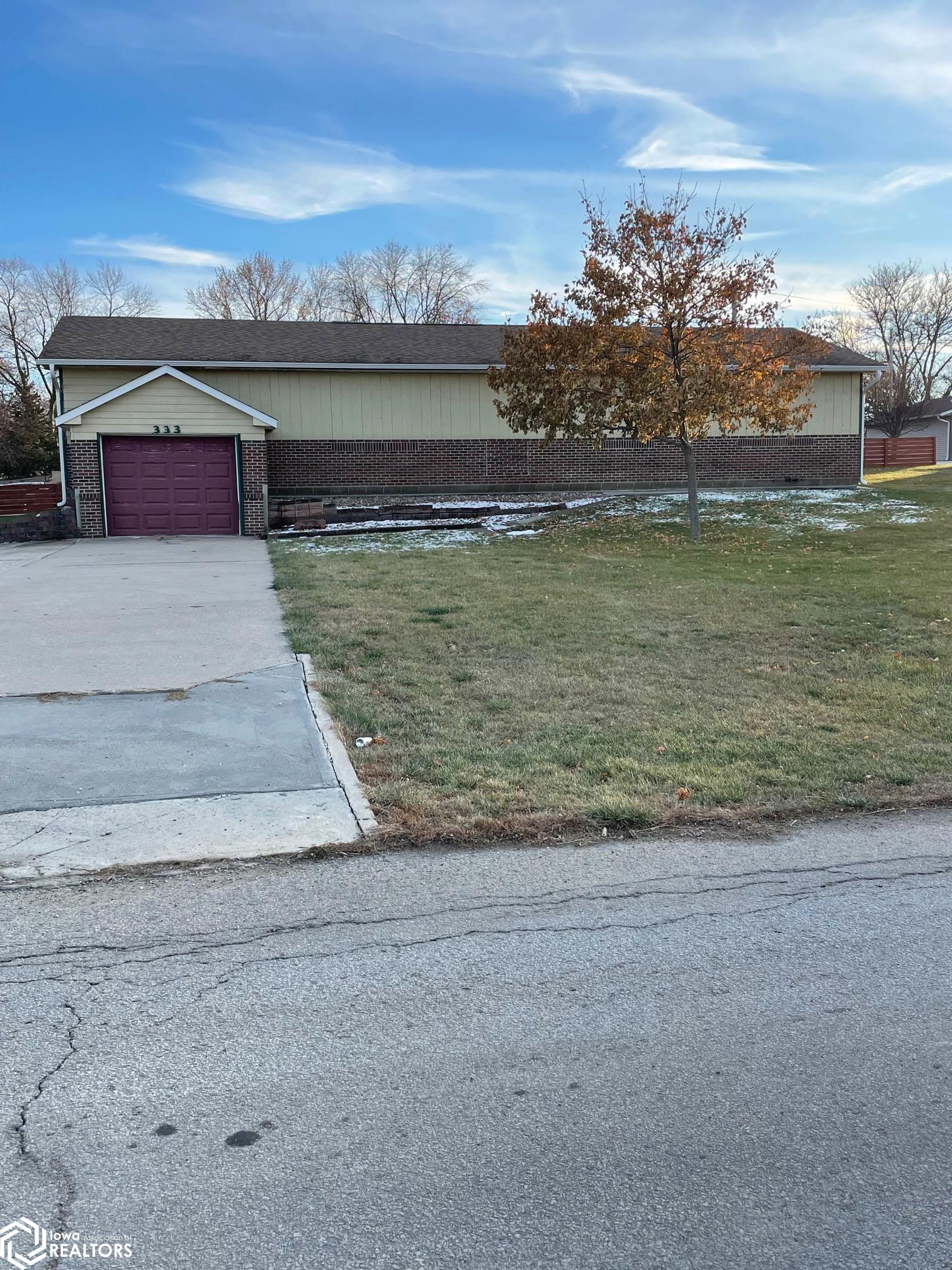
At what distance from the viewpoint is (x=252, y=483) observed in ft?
75.7

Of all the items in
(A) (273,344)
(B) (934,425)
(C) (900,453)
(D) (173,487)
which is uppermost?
(A) (273,344)

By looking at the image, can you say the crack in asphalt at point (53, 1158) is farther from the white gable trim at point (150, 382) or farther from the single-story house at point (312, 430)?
the white gable trim at point (150, 382)

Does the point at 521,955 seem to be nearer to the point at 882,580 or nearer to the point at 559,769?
the point at 559,769

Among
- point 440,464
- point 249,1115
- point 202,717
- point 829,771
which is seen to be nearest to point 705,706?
point 829,771

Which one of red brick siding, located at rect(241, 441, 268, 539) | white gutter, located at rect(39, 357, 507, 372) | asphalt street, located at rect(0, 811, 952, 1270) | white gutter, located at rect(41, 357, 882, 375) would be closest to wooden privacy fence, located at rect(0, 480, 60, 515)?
white gutter, located at rect(39, 357, 507, 372)

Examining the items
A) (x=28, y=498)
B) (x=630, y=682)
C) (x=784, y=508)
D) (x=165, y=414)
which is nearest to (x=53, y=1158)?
(x=630, y=682)

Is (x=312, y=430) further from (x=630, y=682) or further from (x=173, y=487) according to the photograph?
(x=630, y=682)

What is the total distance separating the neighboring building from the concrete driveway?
53630mm

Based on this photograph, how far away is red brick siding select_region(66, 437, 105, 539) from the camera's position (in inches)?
876

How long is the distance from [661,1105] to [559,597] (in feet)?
31.3

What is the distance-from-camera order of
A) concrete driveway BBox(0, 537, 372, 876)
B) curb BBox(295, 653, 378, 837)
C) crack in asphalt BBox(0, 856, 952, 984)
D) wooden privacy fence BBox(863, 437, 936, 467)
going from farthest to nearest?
1. wooden privacy fence BBox(863, 437, 936, 467)
2. curb BBox(295, 653, 378, 837)
3. concrete driveway BBox(0, 537, 372, 876)
4. crack in asphalt BBox(0, 856, 952, 984)

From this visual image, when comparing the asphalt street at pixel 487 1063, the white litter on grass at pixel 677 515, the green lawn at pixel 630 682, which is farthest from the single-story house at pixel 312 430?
the asphalt street at pixel 487 1063

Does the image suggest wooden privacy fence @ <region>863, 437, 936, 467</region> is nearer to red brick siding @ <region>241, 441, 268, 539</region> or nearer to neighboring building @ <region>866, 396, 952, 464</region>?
neighboring building @ <region>866, 396, 952, 464</region>

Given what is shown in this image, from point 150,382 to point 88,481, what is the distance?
2.67 meters
